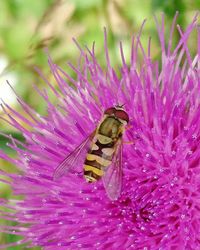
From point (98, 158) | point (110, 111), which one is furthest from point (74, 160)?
point (110, 111)

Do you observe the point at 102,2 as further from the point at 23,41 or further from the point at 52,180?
the point at 52,180

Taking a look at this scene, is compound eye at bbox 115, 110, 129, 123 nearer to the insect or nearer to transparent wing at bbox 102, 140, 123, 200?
the insect

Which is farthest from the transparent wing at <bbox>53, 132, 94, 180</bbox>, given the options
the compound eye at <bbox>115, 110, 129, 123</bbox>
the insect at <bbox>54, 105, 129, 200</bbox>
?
the compound eye at <bbox>115, 110, 129, 123</bbox>

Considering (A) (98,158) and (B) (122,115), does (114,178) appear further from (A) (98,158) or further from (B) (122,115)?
(B) (122,115)

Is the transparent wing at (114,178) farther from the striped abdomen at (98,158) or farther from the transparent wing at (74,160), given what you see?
the transparent wing at (74,160)

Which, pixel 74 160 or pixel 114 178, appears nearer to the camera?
pixel 114 178

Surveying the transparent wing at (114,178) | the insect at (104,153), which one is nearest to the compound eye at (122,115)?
the insect at (104,153)
